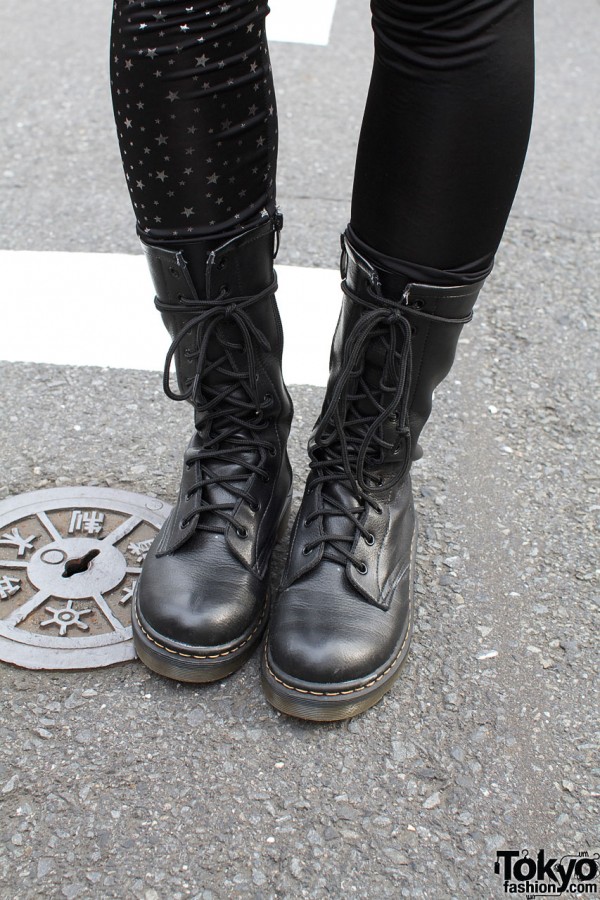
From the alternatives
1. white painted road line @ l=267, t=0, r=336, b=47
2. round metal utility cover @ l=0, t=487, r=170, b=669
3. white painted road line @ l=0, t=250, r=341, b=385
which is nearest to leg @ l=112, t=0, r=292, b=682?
round metal utility cover @ l=0, t=487, r=170, b=669

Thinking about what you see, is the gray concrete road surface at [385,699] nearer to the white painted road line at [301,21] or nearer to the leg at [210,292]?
the leg at [210,292]

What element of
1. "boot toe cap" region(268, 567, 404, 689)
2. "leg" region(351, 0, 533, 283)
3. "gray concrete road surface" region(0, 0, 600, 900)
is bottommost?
"gray concrete road surface" region(0, 0, 600, 900)

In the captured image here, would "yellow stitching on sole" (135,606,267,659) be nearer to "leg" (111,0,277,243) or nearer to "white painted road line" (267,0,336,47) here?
"leg" (111,0,277,243)

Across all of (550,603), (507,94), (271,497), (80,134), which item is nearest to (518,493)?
(550,603)

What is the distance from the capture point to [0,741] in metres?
1.38

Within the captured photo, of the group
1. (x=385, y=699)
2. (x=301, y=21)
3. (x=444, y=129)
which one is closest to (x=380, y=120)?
(x=444, y=129)

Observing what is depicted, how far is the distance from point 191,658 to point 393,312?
0.63 m

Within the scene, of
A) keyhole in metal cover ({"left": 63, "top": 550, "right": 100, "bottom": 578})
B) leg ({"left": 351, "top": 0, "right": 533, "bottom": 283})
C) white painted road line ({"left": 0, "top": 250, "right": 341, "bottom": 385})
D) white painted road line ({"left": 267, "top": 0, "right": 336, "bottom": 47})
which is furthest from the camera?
white painted road line ({"left": 267, "top": 0, "right": 336, "bottom": 47})

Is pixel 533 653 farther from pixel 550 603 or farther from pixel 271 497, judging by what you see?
pixel 271 497

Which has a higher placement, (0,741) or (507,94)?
(507,94)

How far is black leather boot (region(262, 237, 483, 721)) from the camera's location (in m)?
1.40

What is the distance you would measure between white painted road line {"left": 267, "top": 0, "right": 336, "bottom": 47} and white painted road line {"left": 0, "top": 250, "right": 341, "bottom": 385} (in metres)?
1.89

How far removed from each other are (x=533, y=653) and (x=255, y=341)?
74 centimetres

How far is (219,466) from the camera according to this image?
1.59 m
